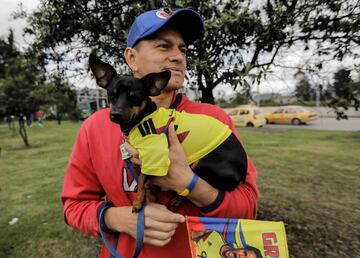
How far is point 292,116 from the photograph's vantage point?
24016mm

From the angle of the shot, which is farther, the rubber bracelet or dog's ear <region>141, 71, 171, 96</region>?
dog's ear <region>141, 71, 171, 96</region>

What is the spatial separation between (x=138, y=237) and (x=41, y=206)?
5.65 metres

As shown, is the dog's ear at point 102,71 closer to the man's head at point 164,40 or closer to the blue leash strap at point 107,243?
the man's head at point 164,40

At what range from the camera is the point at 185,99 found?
1.82 m

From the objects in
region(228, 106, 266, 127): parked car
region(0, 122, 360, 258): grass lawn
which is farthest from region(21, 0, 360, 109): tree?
region(228, 106, 266, 127): parked car

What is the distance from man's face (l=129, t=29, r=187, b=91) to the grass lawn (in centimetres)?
338

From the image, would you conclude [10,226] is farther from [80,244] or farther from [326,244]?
[326,244]

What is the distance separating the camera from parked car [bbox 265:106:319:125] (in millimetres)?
23344

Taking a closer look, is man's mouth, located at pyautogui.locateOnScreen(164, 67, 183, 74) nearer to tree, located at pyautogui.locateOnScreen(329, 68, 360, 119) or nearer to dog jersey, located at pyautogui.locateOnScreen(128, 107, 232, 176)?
dog jersey, located at pyautogui.locateOnScreen(128, 107, 232, 176)

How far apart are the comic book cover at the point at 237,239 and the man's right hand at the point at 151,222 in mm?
107

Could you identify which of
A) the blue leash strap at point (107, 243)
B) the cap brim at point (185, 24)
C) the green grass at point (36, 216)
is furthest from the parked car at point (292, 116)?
the blue leash strap at point (107, 243)

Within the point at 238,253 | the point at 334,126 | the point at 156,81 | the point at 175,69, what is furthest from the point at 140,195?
the point at 334,126

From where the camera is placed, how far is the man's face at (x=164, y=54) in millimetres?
1673

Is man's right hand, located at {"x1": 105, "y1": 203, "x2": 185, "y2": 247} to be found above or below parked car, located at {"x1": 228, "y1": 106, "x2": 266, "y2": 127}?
above
